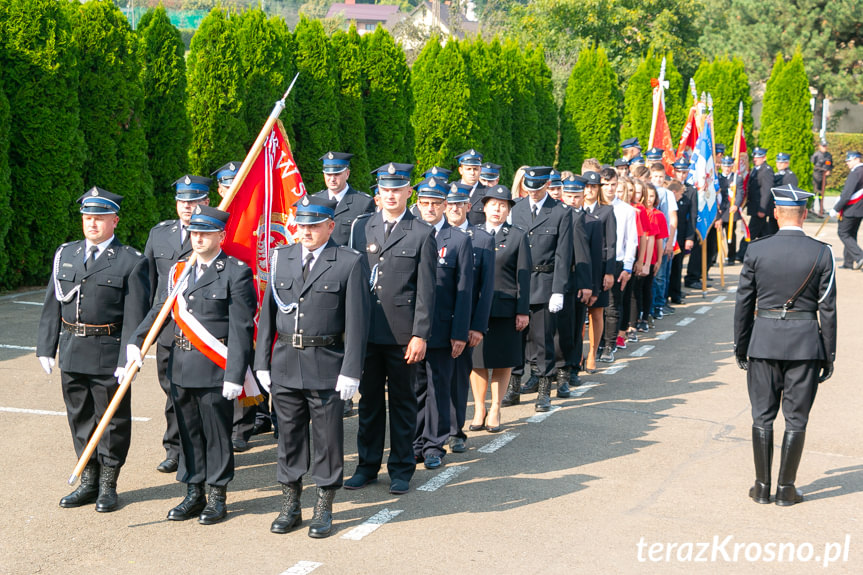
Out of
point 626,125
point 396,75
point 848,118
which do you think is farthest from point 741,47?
point 396,75

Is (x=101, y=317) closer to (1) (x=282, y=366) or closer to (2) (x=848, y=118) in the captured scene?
(1) (x=282, y=366)

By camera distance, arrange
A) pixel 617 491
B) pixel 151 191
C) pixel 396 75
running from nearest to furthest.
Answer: pixel 617 491, pixel 151 191, pixel 396 75

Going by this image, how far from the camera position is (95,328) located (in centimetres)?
686

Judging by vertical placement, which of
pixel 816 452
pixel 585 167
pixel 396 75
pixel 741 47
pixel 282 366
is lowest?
pixel 816 452

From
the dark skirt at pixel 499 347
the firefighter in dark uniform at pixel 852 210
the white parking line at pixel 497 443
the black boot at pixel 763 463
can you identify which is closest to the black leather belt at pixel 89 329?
the white parking line at pixel 497 443

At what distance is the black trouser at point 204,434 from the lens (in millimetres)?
6602

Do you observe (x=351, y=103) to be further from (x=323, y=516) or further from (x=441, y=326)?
(x=323, y=516)

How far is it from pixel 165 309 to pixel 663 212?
9.06 meters

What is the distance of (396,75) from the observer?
1988cm

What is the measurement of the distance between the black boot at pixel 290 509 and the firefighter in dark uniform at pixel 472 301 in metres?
2.02

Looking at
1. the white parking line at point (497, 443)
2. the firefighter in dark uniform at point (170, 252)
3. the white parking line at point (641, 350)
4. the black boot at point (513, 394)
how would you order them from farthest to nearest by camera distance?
1. the white parking line at point (641, 350)
2. the black boot at point (513, 394)
3. the white parking line at point (497, 443)
4. the firefighter in dark uniform at point (170, 252)

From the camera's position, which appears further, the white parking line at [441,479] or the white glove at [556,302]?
the white glove at [556,302]

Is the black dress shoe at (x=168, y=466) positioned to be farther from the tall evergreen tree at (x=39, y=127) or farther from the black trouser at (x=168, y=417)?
the tall evergreen tree at (x=39, y=127)

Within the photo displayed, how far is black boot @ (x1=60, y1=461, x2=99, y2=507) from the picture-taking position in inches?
265
